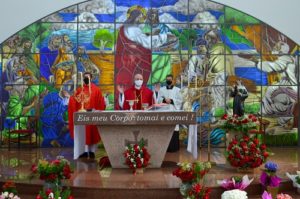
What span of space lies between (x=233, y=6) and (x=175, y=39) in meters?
1.71

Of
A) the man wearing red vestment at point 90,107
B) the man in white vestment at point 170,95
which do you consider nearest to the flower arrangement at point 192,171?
the man wearing red vestment at point 90,107

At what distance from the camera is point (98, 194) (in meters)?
6.10

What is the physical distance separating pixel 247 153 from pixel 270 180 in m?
1.26

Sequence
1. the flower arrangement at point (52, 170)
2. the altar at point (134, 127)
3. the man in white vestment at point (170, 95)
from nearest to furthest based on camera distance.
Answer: the flower arrangement at point (52, 170) → the altar at point (134, 127) → the man in white vestment at point (170, 95)

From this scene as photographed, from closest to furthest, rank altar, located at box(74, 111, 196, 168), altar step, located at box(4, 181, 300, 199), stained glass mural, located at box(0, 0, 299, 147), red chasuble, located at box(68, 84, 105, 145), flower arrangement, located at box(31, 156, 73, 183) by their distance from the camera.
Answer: flower arrangement, located at box(31, 156, 73, 183) < altar step, located at box(4, 181, 300, 199) < altar, located at box(74, 111, 196, 168) < red chasuble, located at box(68, 84, 105, 145) < stained glass mural, located at box(0, 0, 299, 147)

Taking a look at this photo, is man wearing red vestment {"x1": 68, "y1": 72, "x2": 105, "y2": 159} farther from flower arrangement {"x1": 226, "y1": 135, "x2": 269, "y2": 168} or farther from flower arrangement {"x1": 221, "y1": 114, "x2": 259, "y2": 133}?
flower arrangement {"x1": 226, "y1": 135, "x2": 269, "y2": 168}

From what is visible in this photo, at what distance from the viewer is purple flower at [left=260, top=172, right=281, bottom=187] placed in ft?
19.1

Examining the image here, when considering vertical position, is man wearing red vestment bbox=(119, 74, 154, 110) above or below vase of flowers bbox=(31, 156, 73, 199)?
above

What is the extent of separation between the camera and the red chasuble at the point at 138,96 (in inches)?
349

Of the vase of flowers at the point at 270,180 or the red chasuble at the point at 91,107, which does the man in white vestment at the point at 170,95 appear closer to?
the red chasuble at the point at 91,107

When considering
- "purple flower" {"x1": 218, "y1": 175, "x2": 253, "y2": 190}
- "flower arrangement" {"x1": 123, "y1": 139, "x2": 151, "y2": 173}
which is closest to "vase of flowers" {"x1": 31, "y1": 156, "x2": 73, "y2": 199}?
"flower arrangement" {"x1": 123, "y1": 139, "x2": 151, "y2": 173}

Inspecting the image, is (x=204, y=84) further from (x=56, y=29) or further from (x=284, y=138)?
(x=56, y=29)

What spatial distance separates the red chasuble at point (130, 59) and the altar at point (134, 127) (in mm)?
4534

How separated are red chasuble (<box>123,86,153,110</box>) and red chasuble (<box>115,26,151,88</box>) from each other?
3084 mm
